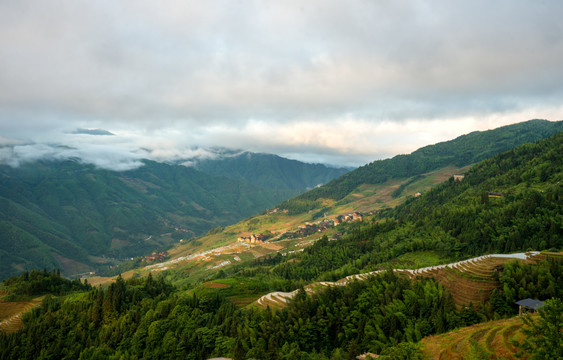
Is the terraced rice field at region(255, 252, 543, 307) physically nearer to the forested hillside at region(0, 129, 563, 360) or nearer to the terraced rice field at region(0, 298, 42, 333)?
the forested hillside at region(0, 129, 563, 360)

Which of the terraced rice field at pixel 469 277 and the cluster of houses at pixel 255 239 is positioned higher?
the terraced rice field at pixel 469 277

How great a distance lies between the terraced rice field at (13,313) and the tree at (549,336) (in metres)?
65.6

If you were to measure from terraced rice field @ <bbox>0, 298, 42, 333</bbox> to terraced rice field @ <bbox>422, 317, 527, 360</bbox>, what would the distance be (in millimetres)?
60179

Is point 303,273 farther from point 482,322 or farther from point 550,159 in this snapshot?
point 550,159

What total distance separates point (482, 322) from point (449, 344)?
6.65 metres

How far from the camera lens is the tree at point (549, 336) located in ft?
53.5

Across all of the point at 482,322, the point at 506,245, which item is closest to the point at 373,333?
the point at 482,322

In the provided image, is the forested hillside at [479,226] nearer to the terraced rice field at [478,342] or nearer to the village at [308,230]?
the terraced rice field at [478,342]

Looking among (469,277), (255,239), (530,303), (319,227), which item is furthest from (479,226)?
(255,239)

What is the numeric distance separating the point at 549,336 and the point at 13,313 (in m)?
74.2

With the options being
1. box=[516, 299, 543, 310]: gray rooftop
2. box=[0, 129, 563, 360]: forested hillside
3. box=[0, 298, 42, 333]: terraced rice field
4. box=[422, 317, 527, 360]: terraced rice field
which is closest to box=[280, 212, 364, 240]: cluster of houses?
box=[0, 129, 563, 360]: forested hillside

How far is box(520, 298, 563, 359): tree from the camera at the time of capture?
1630 centimetres

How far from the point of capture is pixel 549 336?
16.8 meters

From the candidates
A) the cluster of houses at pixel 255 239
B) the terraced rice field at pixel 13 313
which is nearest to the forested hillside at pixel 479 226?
the terraced rice field at pixel 13 313
